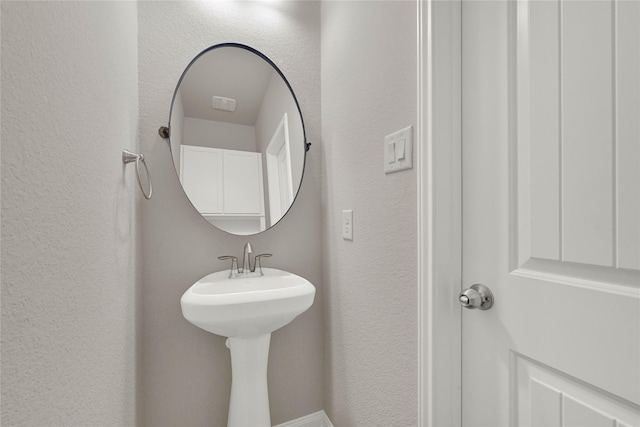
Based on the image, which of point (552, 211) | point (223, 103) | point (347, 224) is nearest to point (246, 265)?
point (347, 224)

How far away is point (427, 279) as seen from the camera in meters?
0.76

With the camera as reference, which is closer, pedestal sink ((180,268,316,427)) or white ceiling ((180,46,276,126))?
pedestal sink ((180,268,316,427))

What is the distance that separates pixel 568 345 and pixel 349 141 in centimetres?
90

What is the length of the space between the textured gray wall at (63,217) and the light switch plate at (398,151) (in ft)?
2.60

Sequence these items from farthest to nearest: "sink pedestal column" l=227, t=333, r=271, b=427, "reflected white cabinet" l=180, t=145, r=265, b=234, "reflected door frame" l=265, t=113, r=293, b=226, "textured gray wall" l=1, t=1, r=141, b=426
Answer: "reflected door frame" l=265, t=113, r=293, b=226 → "reflected white cabinet" l=180, t=145, r=265, b=234 → "sink pedestal column" l=227, t=333, r=271, b=427 → "textured gray wall" l=1, t=1, r=141, b=426

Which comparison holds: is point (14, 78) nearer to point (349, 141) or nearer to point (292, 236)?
point (349, 141)

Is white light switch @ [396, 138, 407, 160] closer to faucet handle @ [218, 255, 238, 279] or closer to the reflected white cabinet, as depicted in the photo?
the reflected white cabinet

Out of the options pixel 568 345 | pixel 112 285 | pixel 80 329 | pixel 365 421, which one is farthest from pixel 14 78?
pixel 365 421

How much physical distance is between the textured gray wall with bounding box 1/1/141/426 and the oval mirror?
0.34m

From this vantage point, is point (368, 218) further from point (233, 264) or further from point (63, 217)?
point (63, 217)

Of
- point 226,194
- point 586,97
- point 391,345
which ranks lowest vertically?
point 391,345

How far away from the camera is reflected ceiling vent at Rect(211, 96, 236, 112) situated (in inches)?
51.1

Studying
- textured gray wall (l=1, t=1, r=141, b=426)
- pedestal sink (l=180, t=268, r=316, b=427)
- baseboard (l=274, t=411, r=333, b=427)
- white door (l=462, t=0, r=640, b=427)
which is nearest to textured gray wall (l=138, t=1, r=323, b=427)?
baseboard (l=274, t=411, r=333, b=427)

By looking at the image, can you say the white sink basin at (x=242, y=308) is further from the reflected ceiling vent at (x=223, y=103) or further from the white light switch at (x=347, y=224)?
the reflected ceiling vent at (x=223, y=103)
